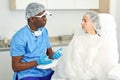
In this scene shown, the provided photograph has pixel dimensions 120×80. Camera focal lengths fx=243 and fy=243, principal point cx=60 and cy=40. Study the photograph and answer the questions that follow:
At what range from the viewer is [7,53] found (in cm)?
308

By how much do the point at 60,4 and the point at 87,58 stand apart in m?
1.73

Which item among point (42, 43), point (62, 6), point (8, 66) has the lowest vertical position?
point (8, 66)

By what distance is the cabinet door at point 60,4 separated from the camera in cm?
340

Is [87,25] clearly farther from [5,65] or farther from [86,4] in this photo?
[86,4]

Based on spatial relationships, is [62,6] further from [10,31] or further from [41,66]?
[41,66]

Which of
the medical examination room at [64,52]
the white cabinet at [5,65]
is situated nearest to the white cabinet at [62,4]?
the white cabinet at [5,65]

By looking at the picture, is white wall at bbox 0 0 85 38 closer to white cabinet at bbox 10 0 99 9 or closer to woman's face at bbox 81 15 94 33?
white cabinet at bbox 10 0 99 9

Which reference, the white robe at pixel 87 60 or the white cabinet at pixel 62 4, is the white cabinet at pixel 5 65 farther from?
the white robe at pixel 87 60

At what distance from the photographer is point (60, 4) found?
348 cm

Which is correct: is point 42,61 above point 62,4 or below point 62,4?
below

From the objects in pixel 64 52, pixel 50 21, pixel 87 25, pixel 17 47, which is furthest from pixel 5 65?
pixel 87 25

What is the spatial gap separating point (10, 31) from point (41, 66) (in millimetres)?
1447

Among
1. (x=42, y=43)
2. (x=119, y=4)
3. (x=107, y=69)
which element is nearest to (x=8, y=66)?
(x=42, y=43)

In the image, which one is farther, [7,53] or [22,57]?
[7,53]
